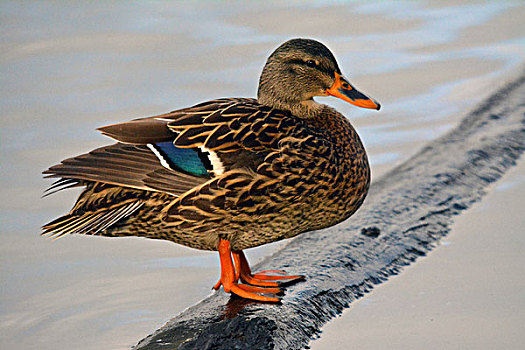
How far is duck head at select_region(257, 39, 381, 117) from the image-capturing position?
4.64 m

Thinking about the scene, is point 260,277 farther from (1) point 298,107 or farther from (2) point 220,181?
(1) point 298,107

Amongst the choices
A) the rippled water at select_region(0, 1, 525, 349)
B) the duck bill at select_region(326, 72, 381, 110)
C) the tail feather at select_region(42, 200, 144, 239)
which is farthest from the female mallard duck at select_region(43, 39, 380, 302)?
the rippled water at select_region(0, 1, 525, 349)

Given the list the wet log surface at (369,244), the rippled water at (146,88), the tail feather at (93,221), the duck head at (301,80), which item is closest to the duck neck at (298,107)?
the duck head at (301,80)

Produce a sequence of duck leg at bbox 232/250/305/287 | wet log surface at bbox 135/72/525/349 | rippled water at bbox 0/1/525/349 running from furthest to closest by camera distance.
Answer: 1. rippled water at bbox 0/1/525/349
2. duck leg at bbox 232/250/305/287
3. wet log surface at bbox 135/72/525/349

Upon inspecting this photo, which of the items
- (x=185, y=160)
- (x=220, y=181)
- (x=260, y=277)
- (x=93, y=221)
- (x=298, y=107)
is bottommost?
(x=260, y=277)

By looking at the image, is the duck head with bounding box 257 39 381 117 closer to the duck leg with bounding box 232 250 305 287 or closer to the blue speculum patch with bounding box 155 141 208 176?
the blue speculum patch with bounding box 155 141 208 176

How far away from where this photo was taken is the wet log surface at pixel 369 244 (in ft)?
12.9

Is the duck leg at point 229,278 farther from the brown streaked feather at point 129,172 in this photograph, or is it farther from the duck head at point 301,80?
the duck head at point 301,80

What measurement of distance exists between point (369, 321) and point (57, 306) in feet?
5.63

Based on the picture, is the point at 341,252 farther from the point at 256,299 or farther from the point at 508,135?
the point at 508,135

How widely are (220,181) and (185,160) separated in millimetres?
207

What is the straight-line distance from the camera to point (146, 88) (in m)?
7.62

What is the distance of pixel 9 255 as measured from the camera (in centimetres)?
531

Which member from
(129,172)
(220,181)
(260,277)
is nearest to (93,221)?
(129,172)
